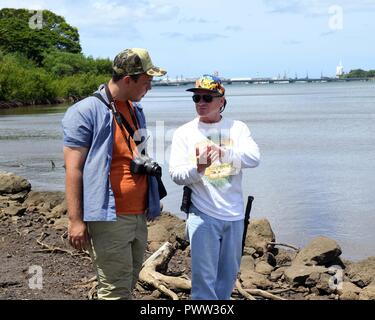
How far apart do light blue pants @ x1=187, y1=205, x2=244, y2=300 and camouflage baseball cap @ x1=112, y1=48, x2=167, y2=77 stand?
1.04 m

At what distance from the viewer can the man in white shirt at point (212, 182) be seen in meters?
4.79

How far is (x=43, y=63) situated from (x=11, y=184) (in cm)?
9870

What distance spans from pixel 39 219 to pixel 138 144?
7763 mm

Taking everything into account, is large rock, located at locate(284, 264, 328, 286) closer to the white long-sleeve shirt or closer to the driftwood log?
the driftwood log

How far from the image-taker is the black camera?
175 inches

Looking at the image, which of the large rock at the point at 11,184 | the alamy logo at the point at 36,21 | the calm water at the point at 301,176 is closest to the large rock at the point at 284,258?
the calm water at the point at 301,176

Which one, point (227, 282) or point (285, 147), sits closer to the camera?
point (227, 282)

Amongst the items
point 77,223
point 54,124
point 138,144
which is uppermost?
point 138,144

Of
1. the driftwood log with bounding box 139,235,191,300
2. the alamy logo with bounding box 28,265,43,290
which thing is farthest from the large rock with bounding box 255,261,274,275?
the alamy logo with bounding box 28,265,43,290

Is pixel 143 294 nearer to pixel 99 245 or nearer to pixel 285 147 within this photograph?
pixel 99 245

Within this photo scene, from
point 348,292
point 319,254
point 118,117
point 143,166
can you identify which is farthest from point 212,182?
point 319,254

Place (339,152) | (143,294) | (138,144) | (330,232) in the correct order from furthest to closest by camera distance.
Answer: (339,152), (330,232), (143,294), (138,144)

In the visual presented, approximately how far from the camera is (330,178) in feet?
66.2
